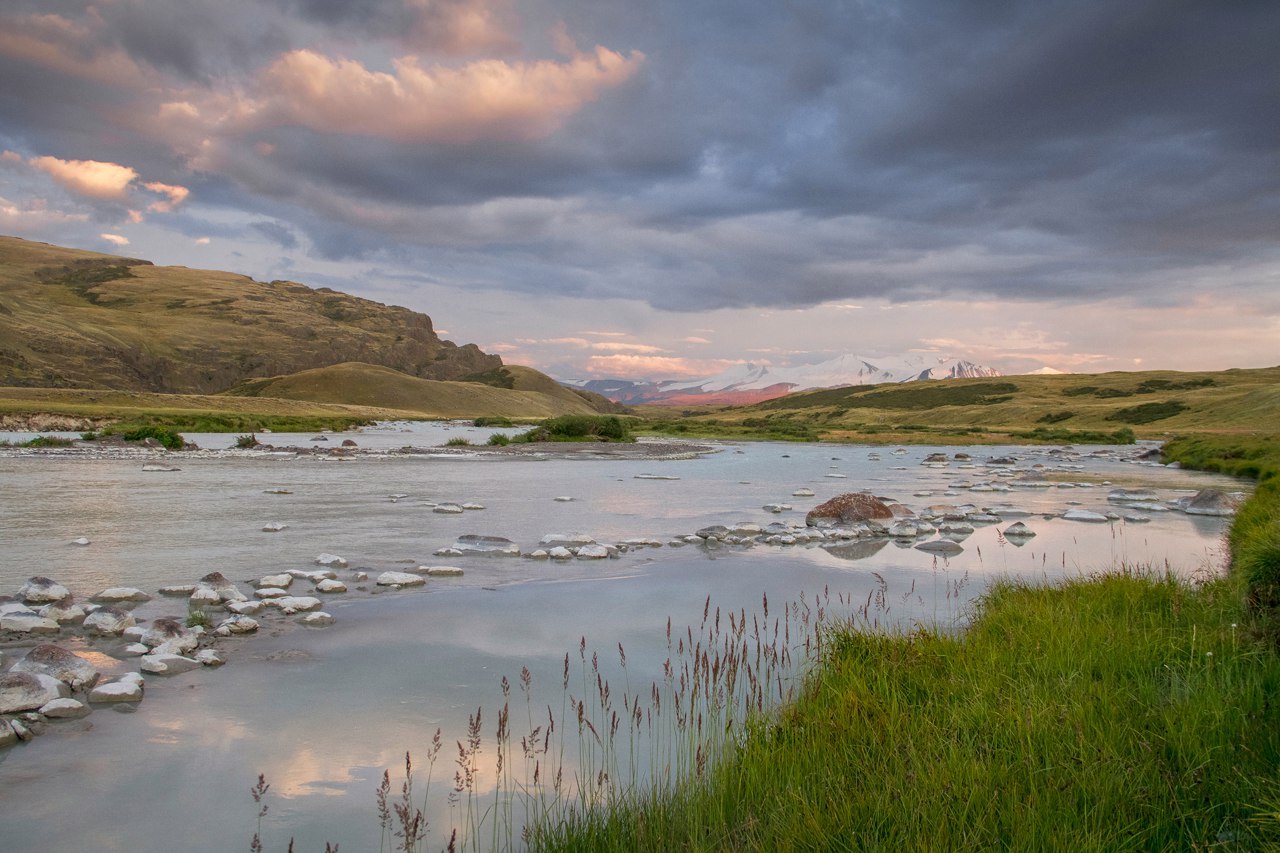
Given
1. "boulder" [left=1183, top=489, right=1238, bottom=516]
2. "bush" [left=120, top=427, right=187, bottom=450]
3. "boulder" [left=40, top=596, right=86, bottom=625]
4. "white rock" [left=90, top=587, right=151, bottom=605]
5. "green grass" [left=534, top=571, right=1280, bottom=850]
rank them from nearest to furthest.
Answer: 1. "green grass" [left=534, top=571, right=1280, bottom=850]
2. "boulder" [left=40, top=596, right=86, bottom=625]
3. "white rock" [left=90, top=587, right=151, bottom=605]
4. "boulder" [left=1183, top=489, right=1238, bottom=516]
5. "bush" [left=120, top=427, right=187, bottom=450]

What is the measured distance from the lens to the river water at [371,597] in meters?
4.46

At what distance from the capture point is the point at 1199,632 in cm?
574

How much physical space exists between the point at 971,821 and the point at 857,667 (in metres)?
2.40

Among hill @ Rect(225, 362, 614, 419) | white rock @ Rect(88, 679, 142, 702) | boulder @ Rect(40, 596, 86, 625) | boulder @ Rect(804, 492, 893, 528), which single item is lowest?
boulder @ Rect(804, 492, 893, 528)

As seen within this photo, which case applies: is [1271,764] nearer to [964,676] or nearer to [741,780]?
[964,676]

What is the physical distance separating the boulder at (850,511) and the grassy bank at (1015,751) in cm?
1029

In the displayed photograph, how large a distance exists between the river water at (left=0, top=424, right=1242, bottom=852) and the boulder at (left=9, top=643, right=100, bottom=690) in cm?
43

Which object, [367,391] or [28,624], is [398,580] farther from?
[367,391]

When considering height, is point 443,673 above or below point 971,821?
below

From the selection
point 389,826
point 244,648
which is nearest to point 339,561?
point 244,648

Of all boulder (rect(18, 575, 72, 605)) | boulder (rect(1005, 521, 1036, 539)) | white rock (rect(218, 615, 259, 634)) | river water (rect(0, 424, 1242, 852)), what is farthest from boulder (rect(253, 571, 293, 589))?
boulder (rect(1005, 521, 1036, 539))

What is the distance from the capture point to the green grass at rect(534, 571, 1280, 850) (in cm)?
323

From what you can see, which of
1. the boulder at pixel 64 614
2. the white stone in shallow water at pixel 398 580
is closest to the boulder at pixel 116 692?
the boulder at pixel 64 614

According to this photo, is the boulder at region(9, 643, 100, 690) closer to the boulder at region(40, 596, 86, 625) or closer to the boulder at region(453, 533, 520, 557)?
the boulder at region(40, 596, 86, 625)
